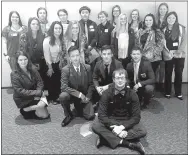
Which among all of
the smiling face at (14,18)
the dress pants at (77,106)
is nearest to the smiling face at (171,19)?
the dress pants at (77,106)

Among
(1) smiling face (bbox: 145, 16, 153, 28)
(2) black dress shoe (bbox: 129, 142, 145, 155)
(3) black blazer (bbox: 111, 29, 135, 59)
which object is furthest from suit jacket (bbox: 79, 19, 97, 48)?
(2) black dress shoe (bbox: 129, 142, 145, 155)

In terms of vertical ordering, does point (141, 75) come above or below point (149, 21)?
below

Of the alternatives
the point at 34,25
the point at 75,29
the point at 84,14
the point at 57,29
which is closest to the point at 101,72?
the point at 75,29

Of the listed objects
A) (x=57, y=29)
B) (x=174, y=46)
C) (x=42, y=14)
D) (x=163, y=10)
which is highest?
(x=163, y=10)

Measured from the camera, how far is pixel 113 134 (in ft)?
8.64

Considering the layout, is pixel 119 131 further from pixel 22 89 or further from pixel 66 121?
pixel 22 89

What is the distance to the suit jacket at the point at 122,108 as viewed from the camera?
269 cm

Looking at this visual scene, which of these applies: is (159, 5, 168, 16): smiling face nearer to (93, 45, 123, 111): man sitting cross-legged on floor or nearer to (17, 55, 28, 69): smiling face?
(93, 45, 123, 111): man sitting cross-legged on floor

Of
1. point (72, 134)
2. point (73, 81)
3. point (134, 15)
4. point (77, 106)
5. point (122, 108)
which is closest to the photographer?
point (122, 108)

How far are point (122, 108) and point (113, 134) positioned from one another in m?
0.31

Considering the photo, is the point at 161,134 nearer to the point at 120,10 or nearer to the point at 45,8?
the point at 120,10

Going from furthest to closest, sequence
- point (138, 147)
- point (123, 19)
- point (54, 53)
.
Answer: point (123, 19) → point (54, 53) → point (138, 147)

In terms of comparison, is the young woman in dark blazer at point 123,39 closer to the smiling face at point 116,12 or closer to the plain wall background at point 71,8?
the smiling face at point 116,12

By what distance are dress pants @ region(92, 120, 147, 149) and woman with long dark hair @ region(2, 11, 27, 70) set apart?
1.98m
